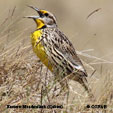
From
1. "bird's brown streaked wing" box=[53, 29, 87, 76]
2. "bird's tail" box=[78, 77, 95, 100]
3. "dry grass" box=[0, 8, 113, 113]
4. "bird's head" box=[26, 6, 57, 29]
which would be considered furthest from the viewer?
"bird's head" box=[26, 6, 57, 29]

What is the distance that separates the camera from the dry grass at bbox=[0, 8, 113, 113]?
4734 millimetres

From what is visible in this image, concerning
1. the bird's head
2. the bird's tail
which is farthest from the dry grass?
the bird's head

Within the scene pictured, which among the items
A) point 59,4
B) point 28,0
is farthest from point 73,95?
point 59,4

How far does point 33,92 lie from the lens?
5105mm

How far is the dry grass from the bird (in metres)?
0.10

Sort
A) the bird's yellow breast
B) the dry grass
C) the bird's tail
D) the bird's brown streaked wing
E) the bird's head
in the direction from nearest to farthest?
the dry grass < the bird's tail < the bird's yellow breast < the bird's brown streaked wing < the bird's head

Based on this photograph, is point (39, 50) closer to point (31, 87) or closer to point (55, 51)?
point (55, 51)

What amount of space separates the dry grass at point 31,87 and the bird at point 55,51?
10cm

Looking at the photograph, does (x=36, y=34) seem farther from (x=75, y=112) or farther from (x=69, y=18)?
(x=69, y=18)

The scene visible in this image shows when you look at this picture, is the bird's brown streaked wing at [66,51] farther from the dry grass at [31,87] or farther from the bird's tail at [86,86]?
the dry grass at [31,87]

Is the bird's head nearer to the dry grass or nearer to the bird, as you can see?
the bird

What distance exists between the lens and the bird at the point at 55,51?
5.84 m

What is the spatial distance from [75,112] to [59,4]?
9.33 m

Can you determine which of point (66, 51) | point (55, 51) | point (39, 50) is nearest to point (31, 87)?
point (39, 50)
